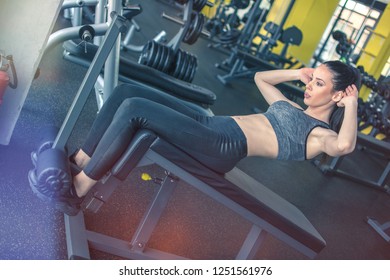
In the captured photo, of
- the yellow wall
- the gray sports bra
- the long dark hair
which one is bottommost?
the gray sports bra

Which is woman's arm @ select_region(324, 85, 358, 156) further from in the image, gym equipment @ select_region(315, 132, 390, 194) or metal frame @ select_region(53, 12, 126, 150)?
gym equipment @ select_region(315, 132, 390, 194)

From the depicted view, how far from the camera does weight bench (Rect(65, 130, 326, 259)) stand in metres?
1.29

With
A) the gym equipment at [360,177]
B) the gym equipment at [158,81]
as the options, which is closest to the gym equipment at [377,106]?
the gym equipment at [360,177]

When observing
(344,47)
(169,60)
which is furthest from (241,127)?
(344,47)

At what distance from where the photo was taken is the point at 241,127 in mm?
1460

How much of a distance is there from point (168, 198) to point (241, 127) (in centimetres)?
38

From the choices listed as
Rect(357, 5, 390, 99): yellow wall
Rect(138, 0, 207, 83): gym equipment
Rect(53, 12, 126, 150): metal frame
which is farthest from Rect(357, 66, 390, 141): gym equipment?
Rect(53, 12, 126, 150): metal frame

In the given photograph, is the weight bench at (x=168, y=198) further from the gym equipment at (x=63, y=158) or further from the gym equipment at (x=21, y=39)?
the gym equipment at (x=21, y=39)

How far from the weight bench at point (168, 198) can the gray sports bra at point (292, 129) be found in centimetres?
21

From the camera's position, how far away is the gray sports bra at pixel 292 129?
4.58 ft

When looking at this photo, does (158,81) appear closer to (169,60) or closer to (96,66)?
(169,60)

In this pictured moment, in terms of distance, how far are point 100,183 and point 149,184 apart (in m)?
0.73

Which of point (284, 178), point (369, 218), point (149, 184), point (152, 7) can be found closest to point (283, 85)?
point (284, 178)
